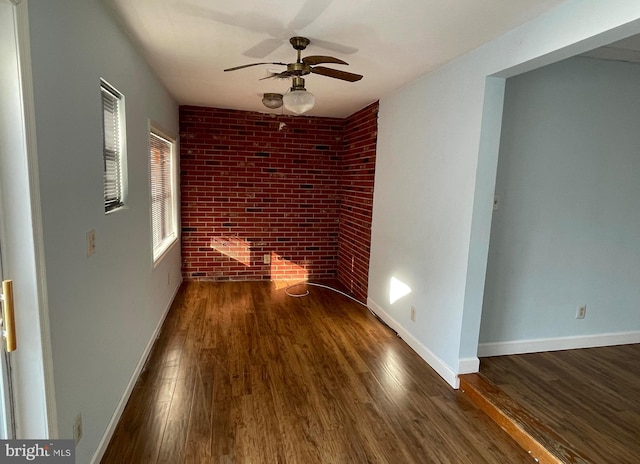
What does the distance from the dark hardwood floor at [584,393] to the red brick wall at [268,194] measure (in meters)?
2.07

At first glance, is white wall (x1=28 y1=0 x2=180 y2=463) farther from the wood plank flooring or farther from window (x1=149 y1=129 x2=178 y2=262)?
window (x1=149 y1=129 x2=178 y2=262)

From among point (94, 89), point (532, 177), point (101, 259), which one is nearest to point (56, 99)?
point (94, 89)

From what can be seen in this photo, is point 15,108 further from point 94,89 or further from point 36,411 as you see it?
point 36,411

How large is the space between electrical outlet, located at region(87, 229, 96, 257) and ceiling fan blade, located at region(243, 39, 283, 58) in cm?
152

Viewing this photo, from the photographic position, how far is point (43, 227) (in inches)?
48.5

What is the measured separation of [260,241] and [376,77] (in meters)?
2.72

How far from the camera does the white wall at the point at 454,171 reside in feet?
5.82

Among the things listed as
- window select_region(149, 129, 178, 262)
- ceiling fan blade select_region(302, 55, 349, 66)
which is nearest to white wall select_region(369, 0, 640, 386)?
ceiling fan blade select_region(302, 55, 349, 66)

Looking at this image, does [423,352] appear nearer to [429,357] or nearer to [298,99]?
[429,357]

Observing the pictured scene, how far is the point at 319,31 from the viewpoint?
209 cm

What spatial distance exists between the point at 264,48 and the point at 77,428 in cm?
233

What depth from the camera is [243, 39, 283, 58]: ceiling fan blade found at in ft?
7.52

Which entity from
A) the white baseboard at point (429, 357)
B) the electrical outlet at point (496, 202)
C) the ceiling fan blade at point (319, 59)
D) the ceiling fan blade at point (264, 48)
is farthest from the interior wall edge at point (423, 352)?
the ceiling fan blade at point (264, 48)

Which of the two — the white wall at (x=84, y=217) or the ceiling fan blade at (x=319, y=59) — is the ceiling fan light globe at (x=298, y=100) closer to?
the ceiling fan blade at (x=319, y=59)
